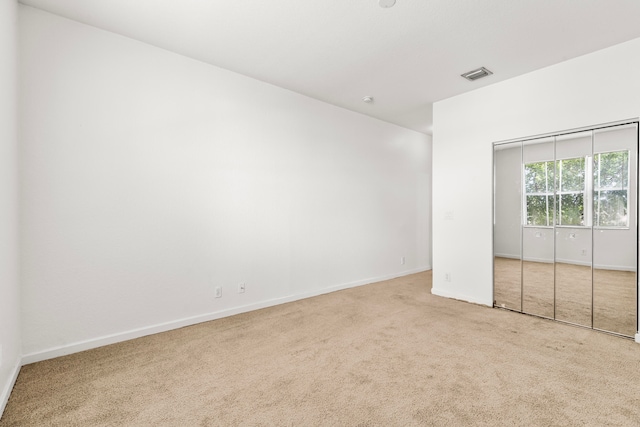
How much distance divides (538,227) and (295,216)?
10.6 feet

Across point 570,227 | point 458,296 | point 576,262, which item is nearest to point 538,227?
point 570,227

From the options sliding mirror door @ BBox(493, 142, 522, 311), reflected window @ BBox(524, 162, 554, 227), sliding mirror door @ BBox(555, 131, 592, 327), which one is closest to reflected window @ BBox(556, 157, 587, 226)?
sliding mirror door @ BBox(555, 131, 592, 327)

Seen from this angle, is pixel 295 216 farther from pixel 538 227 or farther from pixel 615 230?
pixel 615 230

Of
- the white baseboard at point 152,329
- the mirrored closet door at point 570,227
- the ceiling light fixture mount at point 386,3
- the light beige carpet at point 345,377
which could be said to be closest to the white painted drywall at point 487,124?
the mirrored closet door at point 570,227

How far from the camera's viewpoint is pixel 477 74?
375cm

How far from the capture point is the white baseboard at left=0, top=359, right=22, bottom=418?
193 cm

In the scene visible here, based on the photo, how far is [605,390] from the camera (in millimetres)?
2150

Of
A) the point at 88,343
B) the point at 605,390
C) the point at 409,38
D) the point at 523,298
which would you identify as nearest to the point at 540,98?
the point at 409,38

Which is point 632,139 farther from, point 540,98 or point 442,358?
point 442,358

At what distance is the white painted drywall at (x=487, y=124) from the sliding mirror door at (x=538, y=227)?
0.99ft

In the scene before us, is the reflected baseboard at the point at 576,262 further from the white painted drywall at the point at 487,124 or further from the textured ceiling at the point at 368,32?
the textured ceiling at the point at 368,32

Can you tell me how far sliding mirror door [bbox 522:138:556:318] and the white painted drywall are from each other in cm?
30

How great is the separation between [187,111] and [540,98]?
14.1ft

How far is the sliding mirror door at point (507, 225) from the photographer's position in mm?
3896
